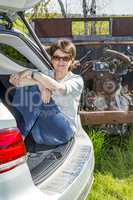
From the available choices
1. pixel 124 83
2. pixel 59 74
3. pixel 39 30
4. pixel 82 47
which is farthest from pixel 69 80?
pixel 39 30

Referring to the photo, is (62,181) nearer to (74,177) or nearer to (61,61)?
(74,177)

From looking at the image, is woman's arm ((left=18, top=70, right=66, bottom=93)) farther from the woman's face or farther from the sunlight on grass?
the sunlight on grass

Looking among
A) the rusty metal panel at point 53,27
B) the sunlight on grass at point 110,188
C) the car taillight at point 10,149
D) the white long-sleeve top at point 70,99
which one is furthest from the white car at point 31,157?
the rusty metal panel at point 53,27

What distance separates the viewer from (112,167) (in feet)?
15.6

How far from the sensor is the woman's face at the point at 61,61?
144 inches

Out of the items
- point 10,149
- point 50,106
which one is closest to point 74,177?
point 10,149

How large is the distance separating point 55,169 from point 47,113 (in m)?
0.71

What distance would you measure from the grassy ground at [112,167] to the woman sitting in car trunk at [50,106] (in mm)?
856

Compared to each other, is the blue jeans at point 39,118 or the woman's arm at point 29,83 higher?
the woman's arm at point 29,83

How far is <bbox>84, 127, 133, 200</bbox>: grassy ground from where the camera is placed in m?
4.20

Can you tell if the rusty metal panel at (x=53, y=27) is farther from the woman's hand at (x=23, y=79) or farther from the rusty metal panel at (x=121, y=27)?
the woman's hand at (x=23, y=79)

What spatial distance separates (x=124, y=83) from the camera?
20.1 ft

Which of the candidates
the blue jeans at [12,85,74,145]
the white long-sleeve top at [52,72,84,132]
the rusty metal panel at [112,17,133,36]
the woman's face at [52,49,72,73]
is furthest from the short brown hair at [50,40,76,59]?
the rusty metal panel at [112,17,133,36]

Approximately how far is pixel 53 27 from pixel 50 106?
22.4 ft
